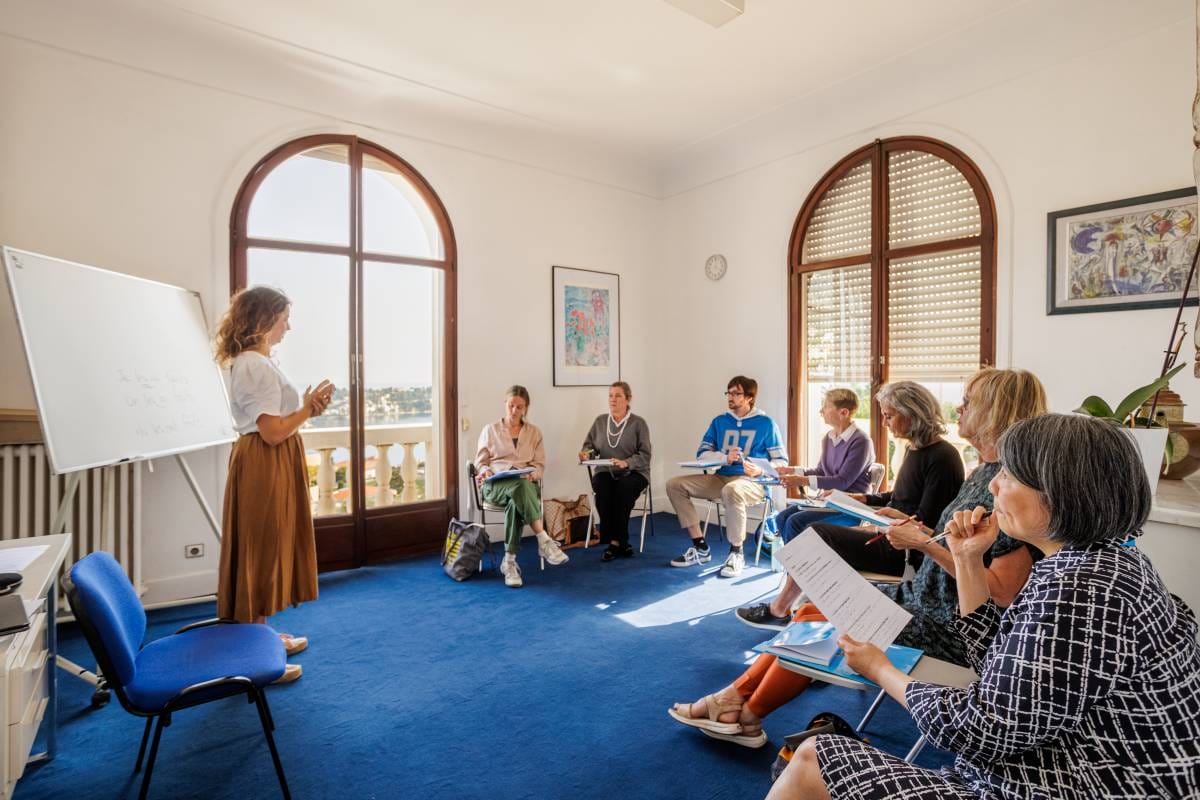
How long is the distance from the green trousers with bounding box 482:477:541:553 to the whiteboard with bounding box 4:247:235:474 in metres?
1.70

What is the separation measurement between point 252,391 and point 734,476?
→ 10.5 ft

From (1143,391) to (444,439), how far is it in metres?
4.15

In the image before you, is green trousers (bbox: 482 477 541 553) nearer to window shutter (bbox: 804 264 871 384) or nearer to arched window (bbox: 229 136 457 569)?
arched window (bbox: 229 136 457 569)

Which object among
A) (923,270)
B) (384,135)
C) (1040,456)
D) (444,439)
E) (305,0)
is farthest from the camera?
(444,439)

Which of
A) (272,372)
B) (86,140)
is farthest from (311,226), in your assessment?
(272,372)

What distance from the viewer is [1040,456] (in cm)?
114

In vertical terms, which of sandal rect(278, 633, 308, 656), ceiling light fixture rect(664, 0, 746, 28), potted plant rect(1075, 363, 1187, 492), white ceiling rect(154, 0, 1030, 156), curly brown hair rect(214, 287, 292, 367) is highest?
white ceiling rect(154, 0, 1030, 156)

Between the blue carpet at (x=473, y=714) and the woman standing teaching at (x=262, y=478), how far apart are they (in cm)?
43

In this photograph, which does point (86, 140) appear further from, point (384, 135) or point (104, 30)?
point (384, 135)

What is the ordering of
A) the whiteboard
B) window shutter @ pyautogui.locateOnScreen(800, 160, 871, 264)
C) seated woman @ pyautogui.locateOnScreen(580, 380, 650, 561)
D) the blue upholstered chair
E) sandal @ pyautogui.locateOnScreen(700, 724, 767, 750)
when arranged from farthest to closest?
1. seated woman @ pyautogui.locateOnScreen(580, 380, 650, 561)
2. window shutter @ pyautogui.locateOnScreen(800, 160, 871, 264)
3. the whiteboard
4. sandal @ pyautogui.locateOnScreen(700, 724, 767, 750)
5. the blue upholstered chair

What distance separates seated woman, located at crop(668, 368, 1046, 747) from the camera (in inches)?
68.3

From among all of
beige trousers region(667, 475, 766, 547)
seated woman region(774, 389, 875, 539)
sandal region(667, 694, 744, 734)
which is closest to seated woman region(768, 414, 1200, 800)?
sandal region(667, 694, 744, 734)

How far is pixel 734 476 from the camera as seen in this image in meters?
4.61

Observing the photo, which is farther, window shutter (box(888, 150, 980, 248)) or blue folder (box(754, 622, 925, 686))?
window shutter (box(888, 150, 980, 248))
